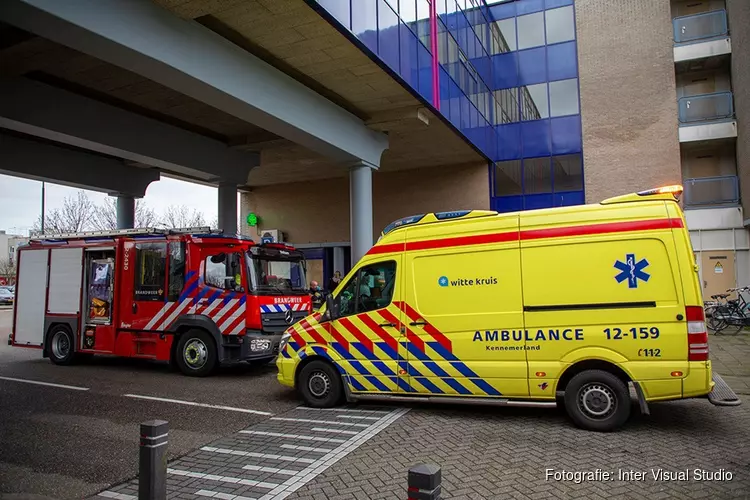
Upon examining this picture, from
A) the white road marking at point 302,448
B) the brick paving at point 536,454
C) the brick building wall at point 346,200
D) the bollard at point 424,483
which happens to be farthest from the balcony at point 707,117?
the bollard at point 424,483

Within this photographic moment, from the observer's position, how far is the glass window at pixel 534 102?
21594 mm

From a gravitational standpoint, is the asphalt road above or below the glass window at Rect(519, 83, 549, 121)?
below

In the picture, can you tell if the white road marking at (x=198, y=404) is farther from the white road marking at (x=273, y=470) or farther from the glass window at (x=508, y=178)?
the glass window at (x=508, y=178)

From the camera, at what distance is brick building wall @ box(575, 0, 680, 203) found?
64.8 feet

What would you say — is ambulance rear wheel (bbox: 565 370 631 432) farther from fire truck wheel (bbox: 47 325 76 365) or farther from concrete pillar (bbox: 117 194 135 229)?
concrete pillar (bbox: 117 194 135 229)

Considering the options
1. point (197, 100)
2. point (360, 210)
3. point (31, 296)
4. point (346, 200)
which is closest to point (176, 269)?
point (31, 296)

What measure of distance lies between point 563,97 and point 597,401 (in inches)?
703

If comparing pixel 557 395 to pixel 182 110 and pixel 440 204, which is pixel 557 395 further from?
pixel 440 204

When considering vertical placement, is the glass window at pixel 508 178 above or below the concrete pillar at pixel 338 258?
above

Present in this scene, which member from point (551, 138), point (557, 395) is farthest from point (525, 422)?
point (551, 138)

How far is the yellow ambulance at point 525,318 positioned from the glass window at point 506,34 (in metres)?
17.5

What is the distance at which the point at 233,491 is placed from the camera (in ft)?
15.1

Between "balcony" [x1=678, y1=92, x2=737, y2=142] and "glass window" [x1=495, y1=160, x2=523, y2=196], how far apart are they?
594cm

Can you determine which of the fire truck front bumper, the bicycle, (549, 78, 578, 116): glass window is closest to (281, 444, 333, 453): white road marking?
the fire truck front bumper
